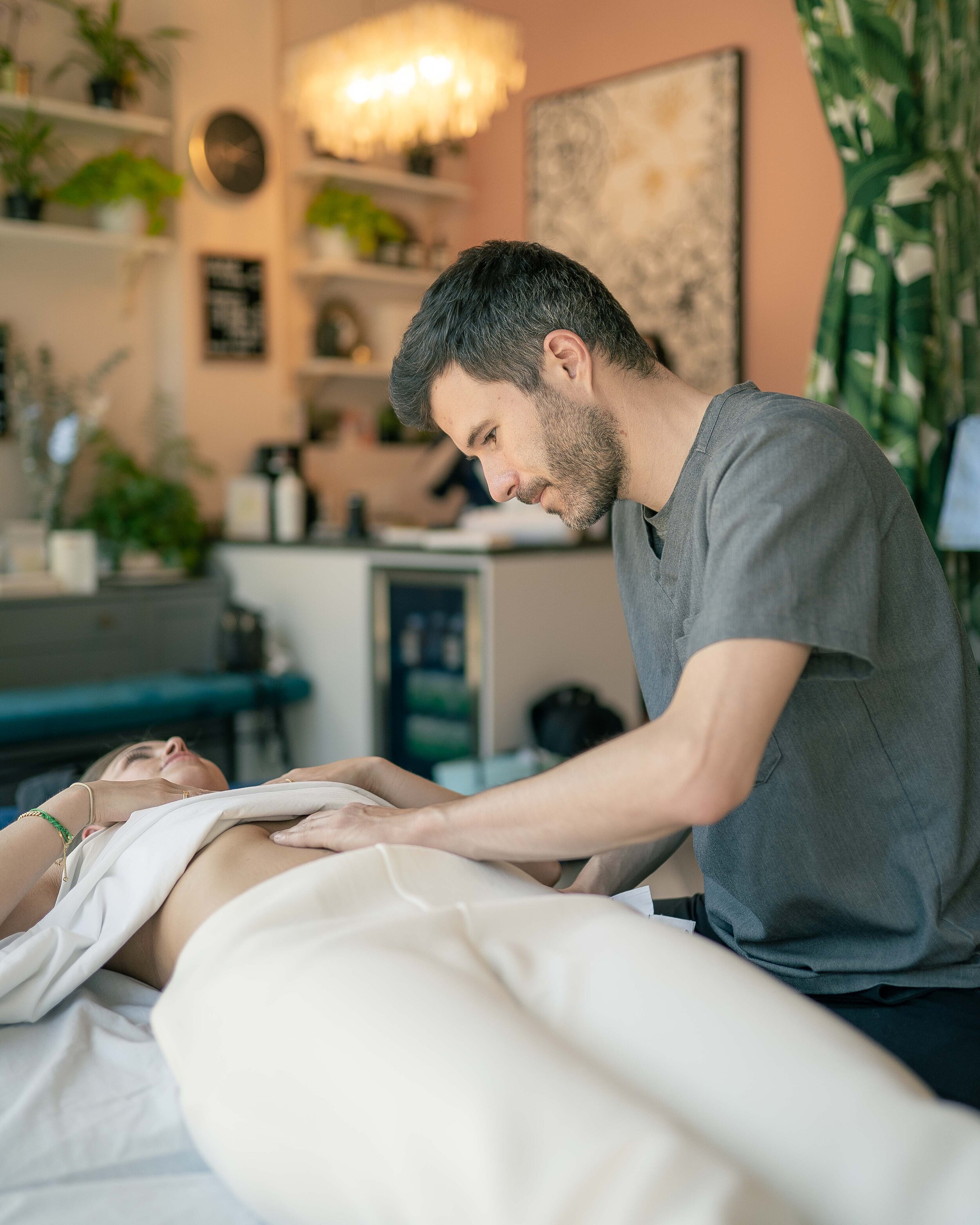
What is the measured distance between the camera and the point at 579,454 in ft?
4.27

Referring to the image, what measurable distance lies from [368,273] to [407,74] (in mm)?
1328

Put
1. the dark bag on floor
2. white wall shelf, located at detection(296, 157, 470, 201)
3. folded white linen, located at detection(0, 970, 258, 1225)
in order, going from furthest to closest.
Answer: white wall shelf, located at detection(296, 157, 470, 201) < the dark bag on floor < folded white linen, located at detection(0, 970, 258, 1225)

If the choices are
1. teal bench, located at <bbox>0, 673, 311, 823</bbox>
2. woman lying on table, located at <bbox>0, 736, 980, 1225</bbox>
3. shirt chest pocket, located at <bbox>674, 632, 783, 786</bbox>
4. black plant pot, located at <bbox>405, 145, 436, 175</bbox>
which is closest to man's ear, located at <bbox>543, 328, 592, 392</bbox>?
shirt chest pocket, located at <bbox>674, 632, 783, 786</bbox>

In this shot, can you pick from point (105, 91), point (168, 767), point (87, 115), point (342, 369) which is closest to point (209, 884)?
point (168, 767)

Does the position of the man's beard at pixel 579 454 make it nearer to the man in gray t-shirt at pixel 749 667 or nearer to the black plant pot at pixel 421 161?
the man in gray t-shirt at pixel 749 667

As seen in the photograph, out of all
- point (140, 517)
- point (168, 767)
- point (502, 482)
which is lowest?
point (168, 767)

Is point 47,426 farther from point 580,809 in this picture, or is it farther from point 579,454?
point 580,809

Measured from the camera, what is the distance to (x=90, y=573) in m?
3.85

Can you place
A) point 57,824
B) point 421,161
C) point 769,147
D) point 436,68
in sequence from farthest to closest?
point 421,161
point 769,147
point 436,68
point 57,824

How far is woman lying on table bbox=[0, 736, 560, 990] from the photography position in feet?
4.15

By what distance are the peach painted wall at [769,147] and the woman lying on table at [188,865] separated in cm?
354

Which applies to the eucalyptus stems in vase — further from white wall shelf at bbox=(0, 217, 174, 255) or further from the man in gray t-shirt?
the man in gray t-shirt

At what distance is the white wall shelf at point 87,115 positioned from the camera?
3.85 metres

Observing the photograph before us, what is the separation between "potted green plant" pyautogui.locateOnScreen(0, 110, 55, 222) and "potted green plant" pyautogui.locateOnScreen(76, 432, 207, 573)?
84cm
